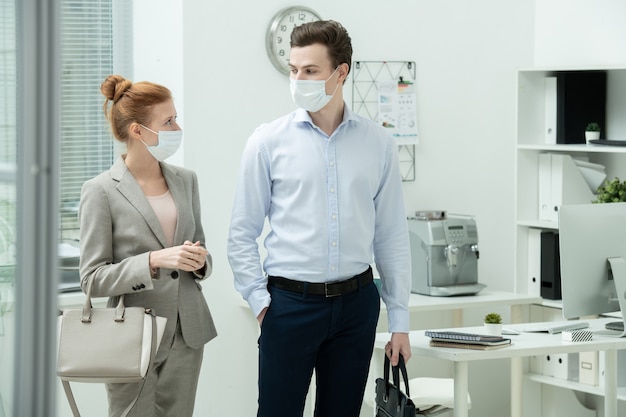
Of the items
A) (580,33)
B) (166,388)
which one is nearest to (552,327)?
(166,388)

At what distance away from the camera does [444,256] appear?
4059 millimetres

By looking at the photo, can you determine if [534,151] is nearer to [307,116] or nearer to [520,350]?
[520,350]

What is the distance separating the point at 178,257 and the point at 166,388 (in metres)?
0.35

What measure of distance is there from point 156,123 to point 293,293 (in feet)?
1.93

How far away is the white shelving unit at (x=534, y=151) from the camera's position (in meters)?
4.21

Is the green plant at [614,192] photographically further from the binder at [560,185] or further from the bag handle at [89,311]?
the bag handle at [89,311]

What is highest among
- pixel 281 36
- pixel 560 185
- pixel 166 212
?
pixel 281 36

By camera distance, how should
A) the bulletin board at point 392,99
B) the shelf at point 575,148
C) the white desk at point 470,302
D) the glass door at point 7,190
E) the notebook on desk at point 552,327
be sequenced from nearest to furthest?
1. the glass door at point 7,190
2. the notebook on desk at point 552,327
3. the white desk at point 470,302
4. the shelf at point 575,148
5. the bulletin board at point 392,99

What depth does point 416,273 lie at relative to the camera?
410cm

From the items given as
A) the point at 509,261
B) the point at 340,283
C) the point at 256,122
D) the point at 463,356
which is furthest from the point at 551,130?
the point at 340,283

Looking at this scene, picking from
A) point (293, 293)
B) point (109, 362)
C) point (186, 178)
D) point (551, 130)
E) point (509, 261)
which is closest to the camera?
point (109, 362)

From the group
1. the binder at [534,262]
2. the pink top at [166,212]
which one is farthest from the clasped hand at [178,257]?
the binder at [534,262]

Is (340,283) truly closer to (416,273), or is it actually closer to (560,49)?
(416,273)

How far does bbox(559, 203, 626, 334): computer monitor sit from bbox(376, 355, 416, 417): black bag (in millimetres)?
826
